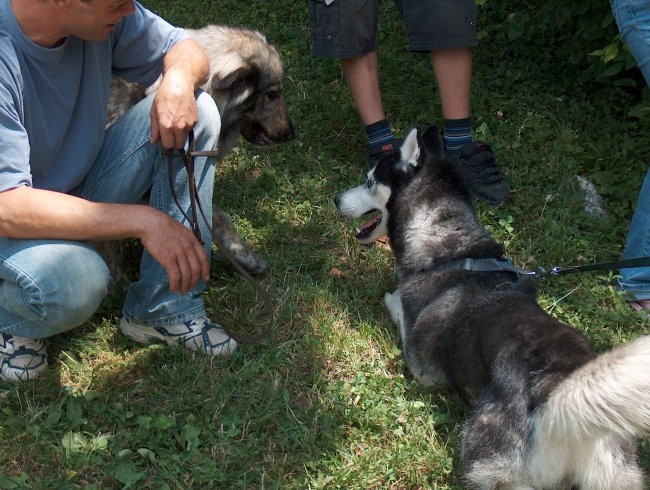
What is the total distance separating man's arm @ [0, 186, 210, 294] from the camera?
2188mm

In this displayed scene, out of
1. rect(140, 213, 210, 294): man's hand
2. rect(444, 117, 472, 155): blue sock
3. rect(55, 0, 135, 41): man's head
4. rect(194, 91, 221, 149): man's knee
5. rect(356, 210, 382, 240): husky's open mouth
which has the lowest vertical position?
rect(356, 210, 382, 240): husky's open mouth

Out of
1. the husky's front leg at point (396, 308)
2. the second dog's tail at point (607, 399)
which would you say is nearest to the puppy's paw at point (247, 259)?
the husky's front leg at point (396, 308)

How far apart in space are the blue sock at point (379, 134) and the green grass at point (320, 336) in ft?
0.85

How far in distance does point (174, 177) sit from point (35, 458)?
1.10 m

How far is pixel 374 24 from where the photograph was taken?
3.82m

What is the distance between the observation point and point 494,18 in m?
5.73

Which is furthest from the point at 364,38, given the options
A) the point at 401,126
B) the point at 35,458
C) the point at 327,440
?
the point at 35,458

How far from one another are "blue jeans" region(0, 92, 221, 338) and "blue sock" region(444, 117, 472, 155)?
162 centimetres

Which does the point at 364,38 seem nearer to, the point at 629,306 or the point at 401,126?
the point at 401,126

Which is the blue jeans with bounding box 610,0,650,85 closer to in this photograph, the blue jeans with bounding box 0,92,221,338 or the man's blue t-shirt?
the blue jeans with bounding box 0,92,221,338

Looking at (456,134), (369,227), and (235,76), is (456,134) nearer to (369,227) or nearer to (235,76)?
(369,227)

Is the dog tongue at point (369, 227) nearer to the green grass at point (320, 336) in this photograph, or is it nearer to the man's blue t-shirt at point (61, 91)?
the green grass at point (320, 336)

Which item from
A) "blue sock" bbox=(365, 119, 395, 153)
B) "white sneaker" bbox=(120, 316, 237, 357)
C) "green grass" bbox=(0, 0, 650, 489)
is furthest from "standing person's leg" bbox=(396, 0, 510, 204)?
"white sneaker" bbox=(120, 316, 237, 357)

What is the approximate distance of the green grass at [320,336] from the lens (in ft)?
7.87
